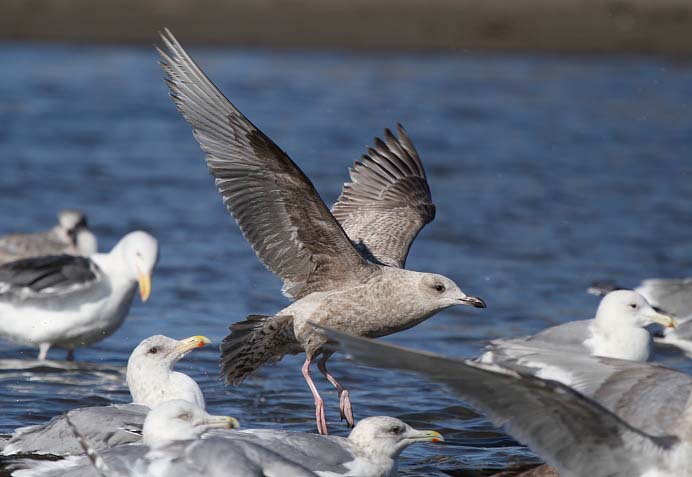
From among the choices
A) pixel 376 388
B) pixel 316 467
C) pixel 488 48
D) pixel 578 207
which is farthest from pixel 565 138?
pixel 316 467

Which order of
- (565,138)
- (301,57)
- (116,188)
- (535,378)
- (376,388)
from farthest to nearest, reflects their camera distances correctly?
(301,57) → (565,138) → (116,188) → (376,388) → (535,378)

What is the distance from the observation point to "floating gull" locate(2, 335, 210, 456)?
5648 millimetres

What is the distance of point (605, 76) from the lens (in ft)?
78.3

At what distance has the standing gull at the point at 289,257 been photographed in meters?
6.57

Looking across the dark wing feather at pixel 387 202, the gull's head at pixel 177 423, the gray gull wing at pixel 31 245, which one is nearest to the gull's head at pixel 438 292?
the dark wing feather at pixel 387 202

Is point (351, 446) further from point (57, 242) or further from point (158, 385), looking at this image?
point (57, 242)

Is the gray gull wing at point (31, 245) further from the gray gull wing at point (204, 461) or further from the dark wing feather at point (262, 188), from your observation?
the gray gull wing at point (204, 461)

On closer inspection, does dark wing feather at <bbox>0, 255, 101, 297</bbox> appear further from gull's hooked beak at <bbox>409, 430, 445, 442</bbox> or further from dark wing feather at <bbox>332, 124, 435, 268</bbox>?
gull's hooked beak at <bbox>409, 430, 445, 442</bbox>

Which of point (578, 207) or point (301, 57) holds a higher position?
point (301, 57)

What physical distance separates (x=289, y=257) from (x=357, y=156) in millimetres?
9222

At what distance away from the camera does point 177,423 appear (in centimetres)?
506

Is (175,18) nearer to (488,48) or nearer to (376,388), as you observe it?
(488,48)

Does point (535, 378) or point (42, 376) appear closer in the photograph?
point (535, 378)

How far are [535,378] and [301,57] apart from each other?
66.4 ft
